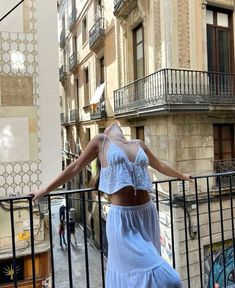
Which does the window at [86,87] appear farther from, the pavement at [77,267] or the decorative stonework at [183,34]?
the decorative stonework at [183,34]

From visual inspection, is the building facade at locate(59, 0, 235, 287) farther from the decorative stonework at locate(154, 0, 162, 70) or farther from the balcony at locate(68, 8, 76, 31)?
the balcony at locate(68, 8, 76, 31)

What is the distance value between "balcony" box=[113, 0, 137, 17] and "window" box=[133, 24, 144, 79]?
0.62 meters

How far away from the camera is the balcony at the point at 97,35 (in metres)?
12.8

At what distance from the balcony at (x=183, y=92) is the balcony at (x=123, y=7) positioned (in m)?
2.54

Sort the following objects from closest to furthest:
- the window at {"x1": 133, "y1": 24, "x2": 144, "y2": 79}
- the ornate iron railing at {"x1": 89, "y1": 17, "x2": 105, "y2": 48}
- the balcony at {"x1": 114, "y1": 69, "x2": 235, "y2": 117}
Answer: the balcony at {"x1": 114, "y1": 69, "x2": 235, "y2": 117}, the window at {"x1": 133, "y1": 24, "x2": 144, "y2": 79}, the ornate iron railing at {"x1": 89, "y1": 17, "x2": 105, "y2": 48}

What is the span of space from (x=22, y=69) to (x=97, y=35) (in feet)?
28.3

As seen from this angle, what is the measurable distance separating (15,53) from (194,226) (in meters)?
5.80

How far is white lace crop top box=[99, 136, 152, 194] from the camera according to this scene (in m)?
1.62

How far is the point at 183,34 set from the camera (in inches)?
334

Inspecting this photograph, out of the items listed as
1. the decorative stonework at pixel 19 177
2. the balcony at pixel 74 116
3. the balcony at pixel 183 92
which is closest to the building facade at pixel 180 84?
the balcony at pixel 183 92

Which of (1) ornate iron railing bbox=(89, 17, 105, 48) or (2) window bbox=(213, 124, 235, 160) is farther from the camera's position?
(1) ornate iron railing bbox=(89, 17, 105, 48)

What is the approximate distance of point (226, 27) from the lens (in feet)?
30.5

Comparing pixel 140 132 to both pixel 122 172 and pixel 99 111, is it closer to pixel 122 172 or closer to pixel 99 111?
pixel 99 111

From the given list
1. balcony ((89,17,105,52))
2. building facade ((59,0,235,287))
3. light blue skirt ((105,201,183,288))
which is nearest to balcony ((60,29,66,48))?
balcony ((89,17,105,52))
